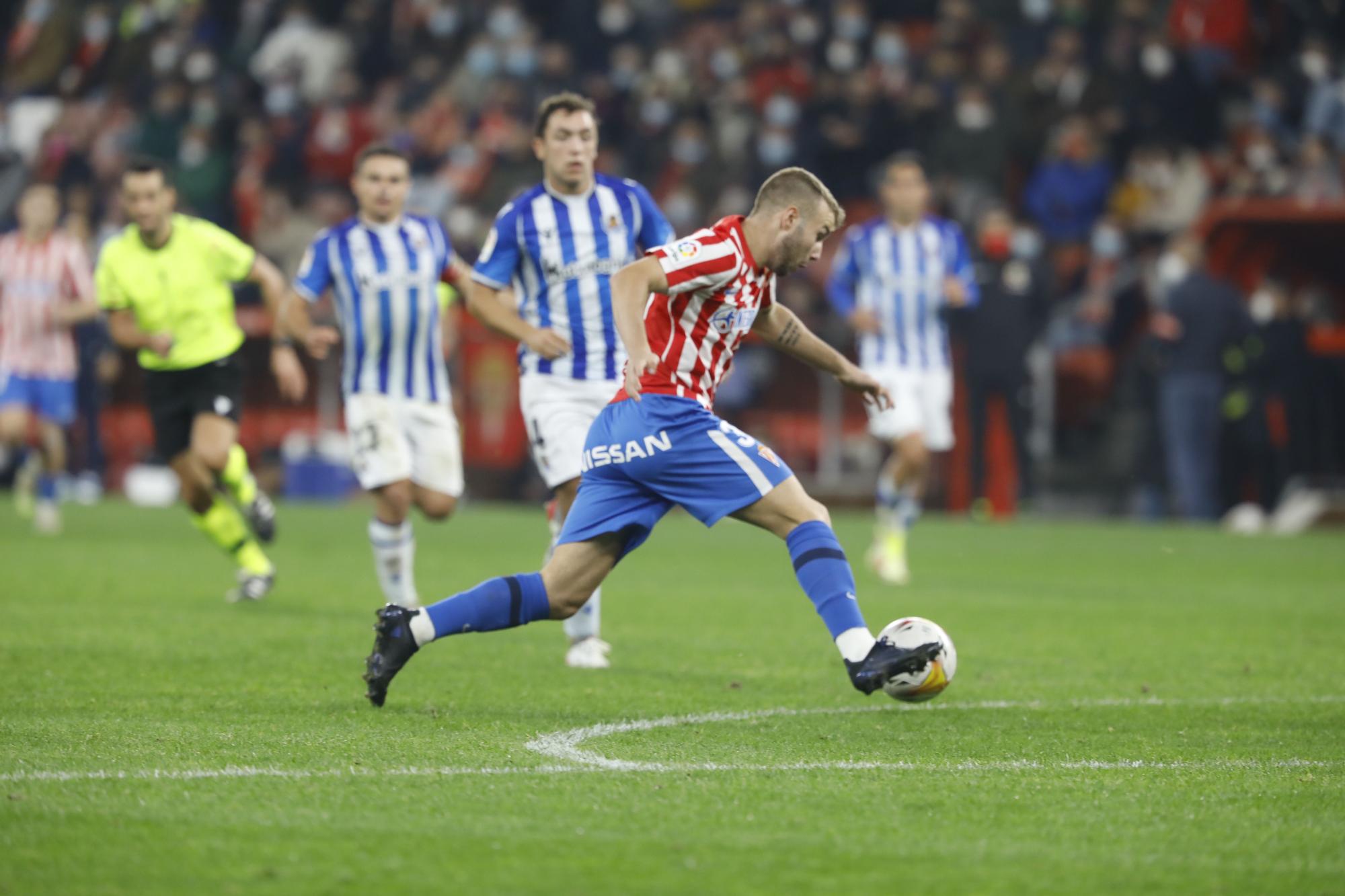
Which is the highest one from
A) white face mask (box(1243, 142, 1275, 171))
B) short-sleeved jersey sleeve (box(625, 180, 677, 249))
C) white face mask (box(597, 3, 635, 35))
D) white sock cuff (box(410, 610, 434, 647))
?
white face mask (box(597, 3, 635, 35))

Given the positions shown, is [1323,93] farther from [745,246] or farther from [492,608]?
[492,608]

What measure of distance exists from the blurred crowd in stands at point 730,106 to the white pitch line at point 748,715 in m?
11.9

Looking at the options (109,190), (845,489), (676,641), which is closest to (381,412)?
(676,641)

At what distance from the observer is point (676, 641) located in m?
8.36

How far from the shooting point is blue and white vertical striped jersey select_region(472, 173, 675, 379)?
7684 mm

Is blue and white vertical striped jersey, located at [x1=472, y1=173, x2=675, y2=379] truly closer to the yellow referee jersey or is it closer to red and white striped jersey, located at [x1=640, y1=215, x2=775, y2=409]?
red and white striped jersey, located at [x1=640, y1=215, x2=775, y2=409]

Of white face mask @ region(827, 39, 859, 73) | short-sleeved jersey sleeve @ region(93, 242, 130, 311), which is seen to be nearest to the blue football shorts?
short-sleeved jersey sleeve @ region(93, 242, 130, 311)

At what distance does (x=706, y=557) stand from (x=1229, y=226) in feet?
24.7

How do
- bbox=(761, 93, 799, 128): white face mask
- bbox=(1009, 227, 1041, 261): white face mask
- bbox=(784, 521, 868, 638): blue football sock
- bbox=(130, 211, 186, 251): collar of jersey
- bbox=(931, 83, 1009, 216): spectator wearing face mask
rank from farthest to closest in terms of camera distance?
bbox=(761, 93, 799, 128): white face mask < bbox=(931, 83, 1009, 216): spectator wearing face mask < bbox=(1009, 227, 1041, 261): white face mask < bbox=(130, 211, 186, 251): collar of jersey < bbox=(784, 521, 868, 638): blue football sock

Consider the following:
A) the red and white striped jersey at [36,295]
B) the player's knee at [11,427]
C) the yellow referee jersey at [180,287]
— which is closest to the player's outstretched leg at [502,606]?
the yellow referee jersey at [180,287]

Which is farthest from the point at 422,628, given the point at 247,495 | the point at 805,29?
the point at 805,29

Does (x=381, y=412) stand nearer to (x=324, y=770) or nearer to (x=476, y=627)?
(x=476, y=627)

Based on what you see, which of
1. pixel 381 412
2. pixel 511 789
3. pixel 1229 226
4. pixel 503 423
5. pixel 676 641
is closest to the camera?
pixel 511 789

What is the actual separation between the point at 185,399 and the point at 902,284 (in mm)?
4804
